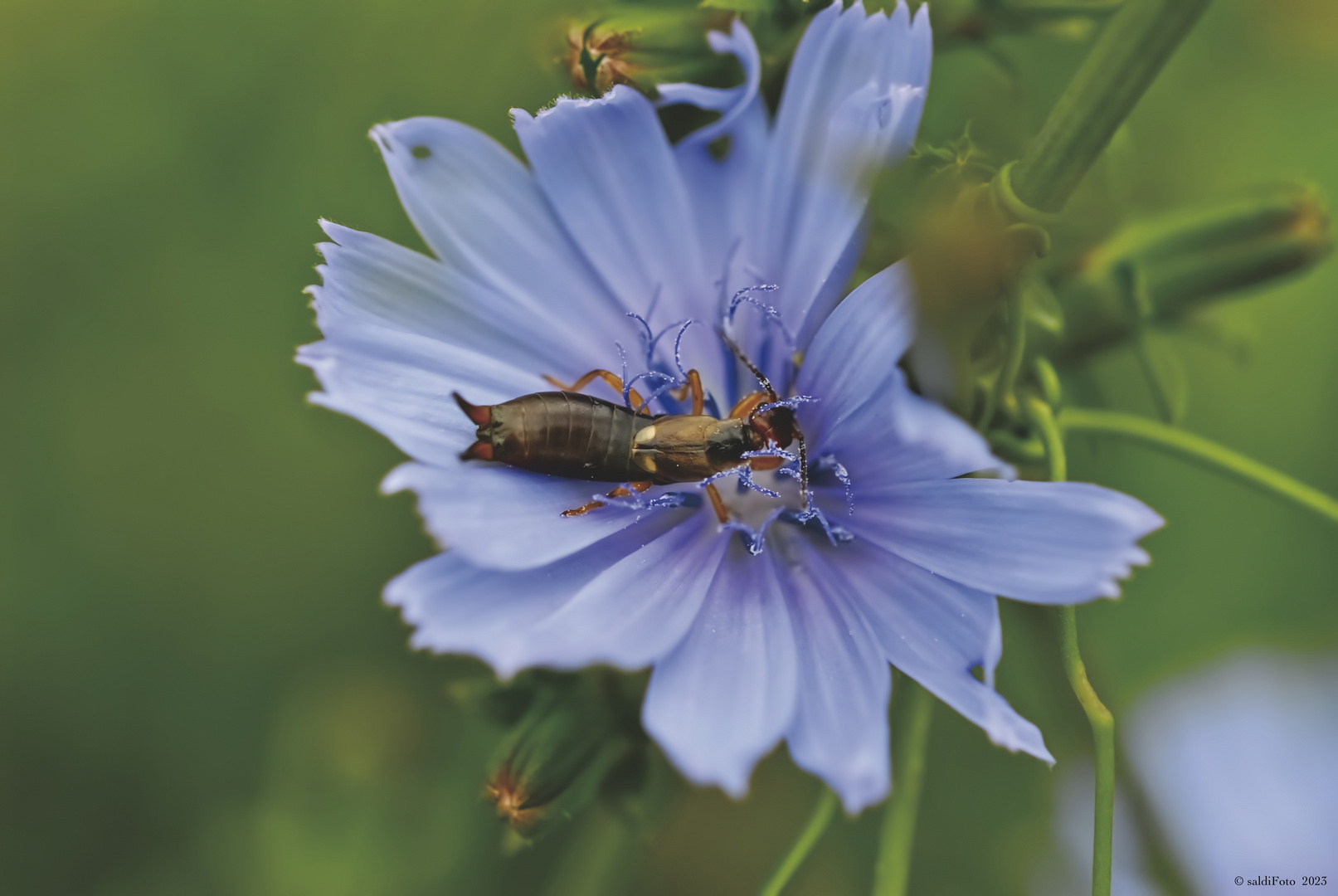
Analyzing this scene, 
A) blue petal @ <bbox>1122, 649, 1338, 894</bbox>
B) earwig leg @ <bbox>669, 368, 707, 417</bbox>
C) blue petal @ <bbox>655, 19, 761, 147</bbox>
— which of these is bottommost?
blue petal @ <bbox>1122, 649, 1338, 894</bbox>

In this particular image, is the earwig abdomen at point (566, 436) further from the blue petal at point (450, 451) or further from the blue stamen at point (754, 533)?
the blue stamen at point (754, 533)

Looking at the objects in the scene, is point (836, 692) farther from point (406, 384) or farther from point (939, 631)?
point (406, 384)

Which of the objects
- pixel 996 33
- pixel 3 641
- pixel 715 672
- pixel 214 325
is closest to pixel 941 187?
pixel 996 33

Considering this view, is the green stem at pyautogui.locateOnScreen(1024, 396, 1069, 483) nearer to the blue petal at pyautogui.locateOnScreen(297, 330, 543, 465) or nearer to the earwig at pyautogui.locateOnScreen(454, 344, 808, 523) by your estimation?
the earwig at pyautogui.locateOnScreen(454, 344, 808, 523)

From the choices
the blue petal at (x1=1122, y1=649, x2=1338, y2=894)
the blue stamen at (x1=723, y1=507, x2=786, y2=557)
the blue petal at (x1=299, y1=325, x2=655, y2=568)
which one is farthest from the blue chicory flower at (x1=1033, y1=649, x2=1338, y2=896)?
the blue petal at (x1=299, y1=325, x2=655, y2=568)

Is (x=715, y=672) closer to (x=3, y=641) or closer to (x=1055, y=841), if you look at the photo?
(x=1055, y=841)

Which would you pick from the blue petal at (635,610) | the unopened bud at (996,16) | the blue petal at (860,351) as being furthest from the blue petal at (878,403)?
the unopened bud at (996,16)
